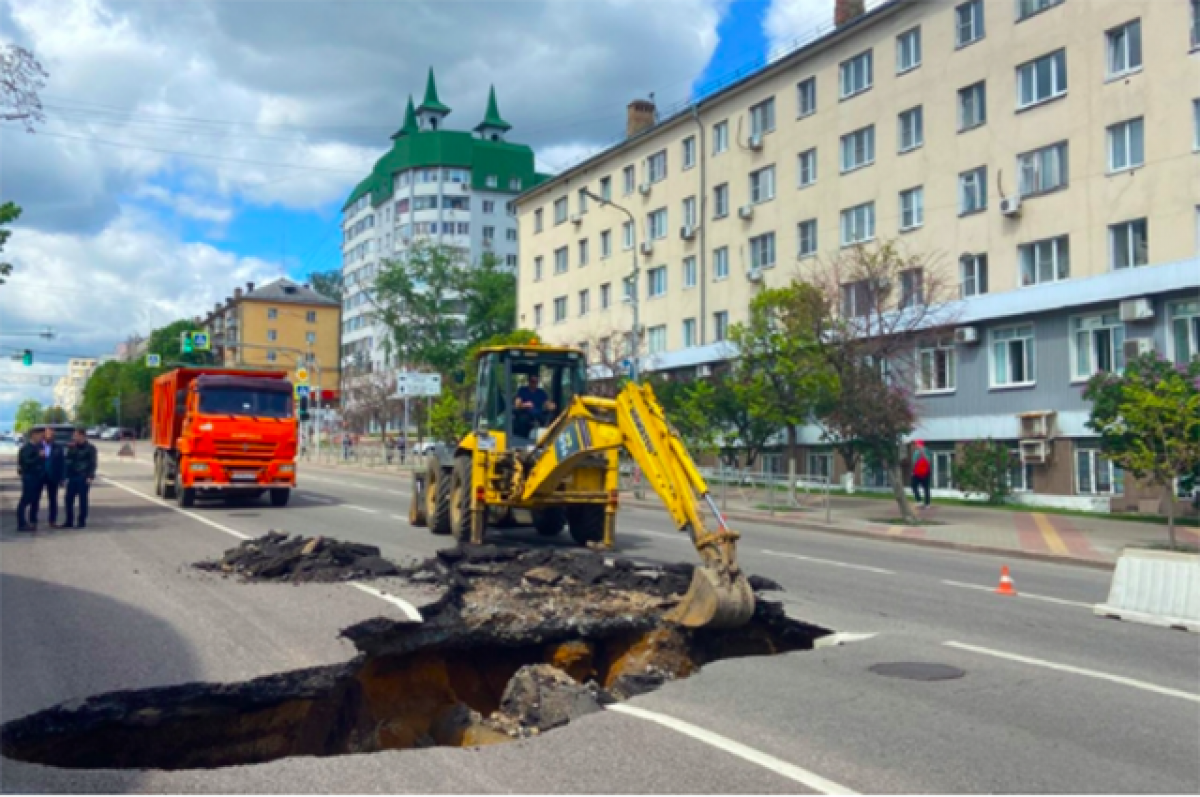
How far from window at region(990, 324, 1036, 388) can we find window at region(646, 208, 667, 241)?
61.3 feet

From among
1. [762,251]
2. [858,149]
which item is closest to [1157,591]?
[858,149]

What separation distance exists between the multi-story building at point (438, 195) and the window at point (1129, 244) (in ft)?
229

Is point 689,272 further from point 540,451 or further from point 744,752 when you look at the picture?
point 744,752

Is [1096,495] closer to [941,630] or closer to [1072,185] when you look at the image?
[1072,185]

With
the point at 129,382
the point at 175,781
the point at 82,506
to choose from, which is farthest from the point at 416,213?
the point at 175,781

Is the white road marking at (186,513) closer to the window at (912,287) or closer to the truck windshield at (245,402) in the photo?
the truck windshield at (245,402)

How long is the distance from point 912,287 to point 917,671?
77.3 ft

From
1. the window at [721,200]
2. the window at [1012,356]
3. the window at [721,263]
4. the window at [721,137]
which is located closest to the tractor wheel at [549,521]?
the window at [1012,356]

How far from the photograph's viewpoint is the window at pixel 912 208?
3169cm

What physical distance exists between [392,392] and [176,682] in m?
61.9

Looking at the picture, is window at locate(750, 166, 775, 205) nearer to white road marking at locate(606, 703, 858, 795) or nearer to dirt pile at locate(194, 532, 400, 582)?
dirt pile at locate(194, 532, 400, 582)

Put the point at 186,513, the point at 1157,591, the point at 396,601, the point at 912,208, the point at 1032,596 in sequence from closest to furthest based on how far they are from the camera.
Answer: the point at 396,601 < the point at 1157,591 < the point at 1032,596 < the point at 186,513 < the point at 912,208

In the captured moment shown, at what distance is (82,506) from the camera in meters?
18.0

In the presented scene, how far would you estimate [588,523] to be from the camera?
15164 mm
